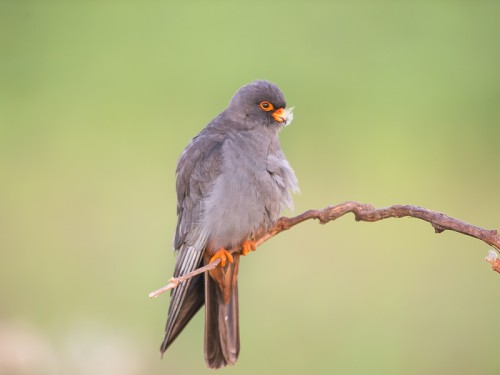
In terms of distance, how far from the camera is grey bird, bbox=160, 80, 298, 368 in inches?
224

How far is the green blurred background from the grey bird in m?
1.39

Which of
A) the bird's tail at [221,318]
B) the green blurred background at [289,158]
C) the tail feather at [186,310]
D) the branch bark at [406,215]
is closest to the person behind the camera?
the branch bark at [406,215]

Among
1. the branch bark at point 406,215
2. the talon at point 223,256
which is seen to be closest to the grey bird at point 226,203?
the talon at point 223,256

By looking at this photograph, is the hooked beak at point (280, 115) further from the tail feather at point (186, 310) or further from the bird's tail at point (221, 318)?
the tail feather at point (186, 310)

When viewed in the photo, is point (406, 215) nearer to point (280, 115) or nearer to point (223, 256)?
point (223, 256)

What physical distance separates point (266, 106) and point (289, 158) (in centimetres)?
300

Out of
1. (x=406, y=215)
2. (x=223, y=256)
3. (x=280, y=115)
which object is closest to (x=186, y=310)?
(x=223, y=256)

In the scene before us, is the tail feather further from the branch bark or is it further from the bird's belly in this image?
the branch bark

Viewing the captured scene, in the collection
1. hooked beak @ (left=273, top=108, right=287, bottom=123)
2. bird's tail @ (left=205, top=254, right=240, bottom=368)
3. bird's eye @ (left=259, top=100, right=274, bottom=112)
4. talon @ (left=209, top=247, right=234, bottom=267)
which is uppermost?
bird's eye @ (left=259, top=100, right=274, bottom=112)

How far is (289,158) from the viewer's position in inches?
352

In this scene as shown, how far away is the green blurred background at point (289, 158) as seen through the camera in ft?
24.4

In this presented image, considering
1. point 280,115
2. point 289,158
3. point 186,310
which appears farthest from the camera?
point 289,158

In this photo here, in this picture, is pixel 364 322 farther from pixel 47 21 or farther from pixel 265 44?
pixel 47 21

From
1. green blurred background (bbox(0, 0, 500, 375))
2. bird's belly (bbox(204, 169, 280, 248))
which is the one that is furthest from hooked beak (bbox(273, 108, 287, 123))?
green blurred background (bbox(0, 0, 500, 375))
